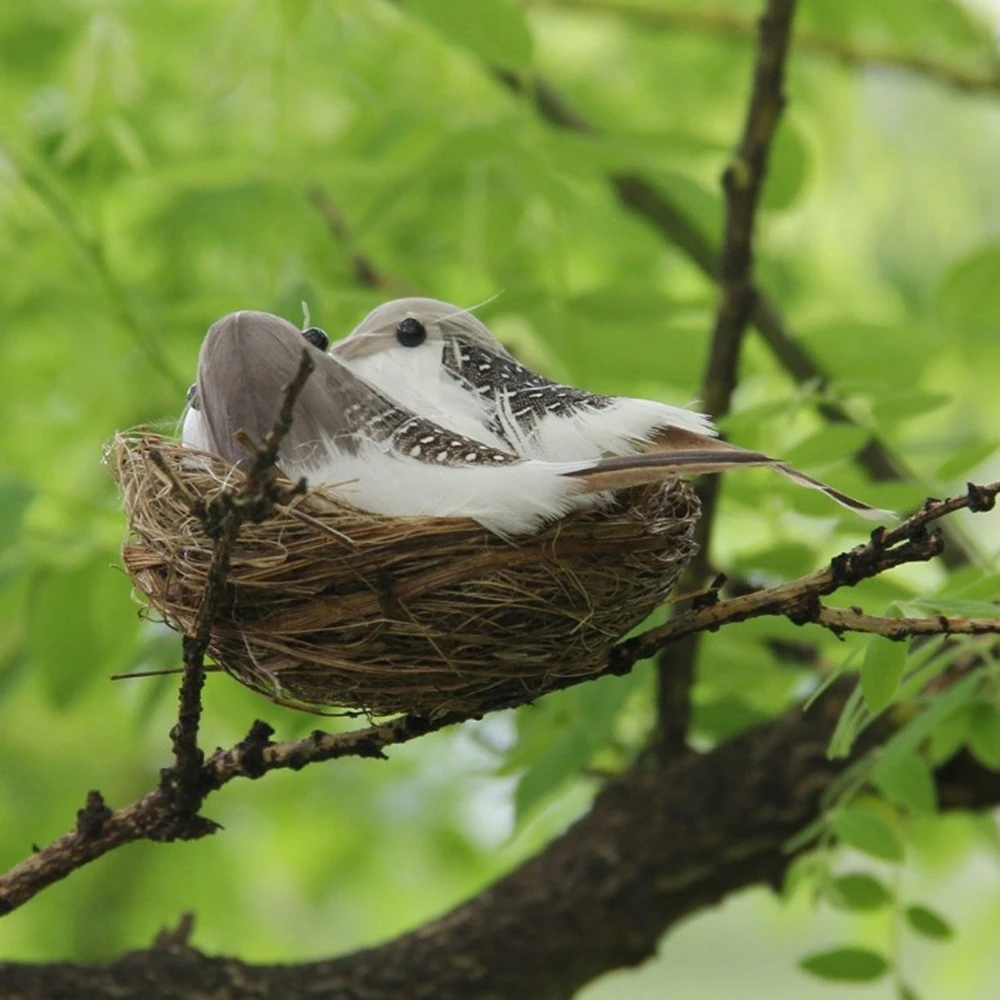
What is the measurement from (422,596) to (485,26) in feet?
3.55

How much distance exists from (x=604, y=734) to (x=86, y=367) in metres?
1.80

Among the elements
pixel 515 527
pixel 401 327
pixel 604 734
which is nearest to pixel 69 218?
pixel 401 327

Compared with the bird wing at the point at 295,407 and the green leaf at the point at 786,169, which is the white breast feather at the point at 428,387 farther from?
the green leaf at the point at 786,169

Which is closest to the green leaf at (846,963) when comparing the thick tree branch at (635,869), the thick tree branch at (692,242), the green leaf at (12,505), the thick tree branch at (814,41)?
the thick tree branch at (635,869)

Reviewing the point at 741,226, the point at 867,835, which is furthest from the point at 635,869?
the point at 741,226

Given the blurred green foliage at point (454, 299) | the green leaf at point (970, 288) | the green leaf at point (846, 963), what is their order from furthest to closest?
the green leaf at point (970, 288), the blurred green foliage at point (454, 299), the green leaf at point (846, 963)

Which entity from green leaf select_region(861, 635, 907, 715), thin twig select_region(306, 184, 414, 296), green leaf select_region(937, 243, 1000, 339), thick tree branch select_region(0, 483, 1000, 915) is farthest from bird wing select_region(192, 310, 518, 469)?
green leaf select_region(937, 243, 1000, 339)

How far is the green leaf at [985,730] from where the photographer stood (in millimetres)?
1942

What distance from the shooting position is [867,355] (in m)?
2.67

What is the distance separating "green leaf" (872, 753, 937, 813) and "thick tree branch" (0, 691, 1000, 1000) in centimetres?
49

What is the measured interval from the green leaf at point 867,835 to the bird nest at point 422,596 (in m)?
0.62

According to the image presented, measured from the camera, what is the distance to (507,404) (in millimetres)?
1565

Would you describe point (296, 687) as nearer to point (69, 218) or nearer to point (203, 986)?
point (203, 986)

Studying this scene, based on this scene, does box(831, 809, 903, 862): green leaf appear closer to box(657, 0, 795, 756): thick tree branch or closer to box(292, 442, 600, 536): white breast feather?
box(657, 0, 795, 756): thick tree branch
